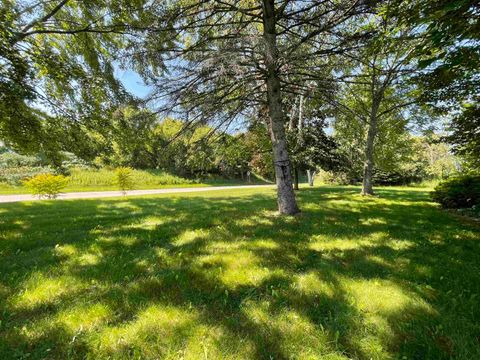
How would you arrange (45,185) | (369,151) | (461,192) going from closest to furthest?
(461,192), (369,151), (45,185)

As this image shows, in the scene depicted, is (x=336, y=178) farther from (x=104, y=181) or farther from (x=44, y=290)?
(x=44, y=290)

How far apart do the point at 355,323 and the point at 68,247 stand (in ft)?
13.6

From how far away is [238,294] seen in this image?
2.75 m

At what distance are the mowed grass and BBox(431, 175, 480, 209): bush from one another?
3.57 m

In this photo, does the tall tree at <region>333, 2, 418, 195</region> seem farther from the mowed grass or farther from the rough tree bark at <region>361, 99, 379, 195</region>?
the mowed grass

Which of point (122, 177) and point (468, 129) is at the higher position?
point (468, 129)

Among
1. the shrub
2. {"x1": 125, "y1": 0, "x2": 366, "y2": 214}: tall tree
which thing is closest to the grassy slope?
the shrub

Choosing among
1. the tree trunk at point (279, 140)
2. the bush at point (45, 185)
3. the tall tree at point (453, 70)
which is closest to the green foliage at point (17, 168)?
the bush at point (45, 185)

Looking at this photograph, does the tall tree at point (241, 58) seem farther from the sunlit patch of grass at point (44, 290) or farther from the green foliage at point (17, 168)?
the green foliage at point (17, 168)

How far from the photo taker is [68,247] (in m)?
4.00

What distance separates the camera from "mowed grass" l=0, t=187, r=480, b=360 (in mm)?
1997

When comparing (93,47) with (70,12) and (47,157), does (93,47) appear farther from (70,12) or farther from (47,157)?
(47,157)

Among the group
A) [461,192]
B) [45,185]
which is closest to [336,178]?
[461,192]

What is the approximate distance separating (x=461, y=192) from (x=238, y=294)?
8537 mm
